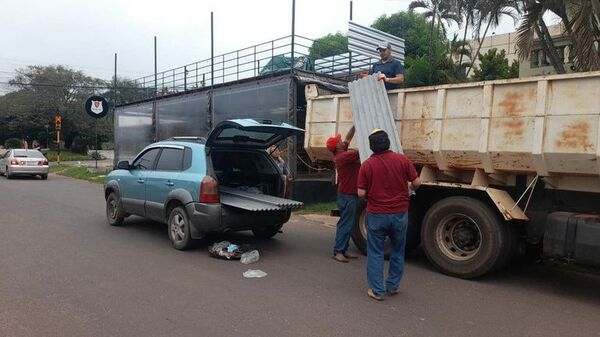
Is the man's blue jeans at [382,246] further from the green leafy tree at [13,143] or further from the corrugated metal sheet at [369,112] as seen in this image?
the green leafy tree at [13,143]

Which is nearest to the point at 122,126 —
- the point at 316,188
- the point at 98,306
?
the point at 316,188

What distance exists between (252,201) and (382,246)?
101 inches

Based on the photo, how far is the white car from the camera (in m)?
20.2

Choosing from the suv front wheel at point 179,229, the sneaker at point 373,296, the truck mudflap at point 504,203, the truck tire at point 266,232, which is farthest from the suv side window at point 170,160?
the truck mudflap at point 504,203

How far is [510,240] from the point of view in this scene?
17.9 feet

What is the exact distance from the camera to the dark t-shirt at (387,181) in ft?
16.0

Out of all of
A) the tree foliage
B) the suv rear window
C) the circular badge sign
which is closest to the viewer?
the suv rear window

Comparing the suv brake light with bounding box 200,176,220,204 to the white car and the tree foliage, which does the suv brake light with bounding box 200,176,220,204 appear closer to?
the white car

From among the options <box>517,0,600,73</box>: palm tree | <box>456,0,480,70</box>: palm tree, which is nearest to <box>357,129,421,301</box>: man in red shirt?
<box>517,0,600,73</box>: palm tree

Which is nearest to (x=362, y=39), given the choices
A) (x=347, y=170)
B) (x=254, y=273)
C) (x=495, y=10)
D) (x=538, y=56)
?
(x=495, y=10)

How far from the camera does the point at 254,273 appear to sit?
18.8 feet

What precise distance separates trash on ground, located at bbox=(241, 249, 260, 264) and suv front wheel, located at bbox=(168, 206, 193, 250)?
2.95ft

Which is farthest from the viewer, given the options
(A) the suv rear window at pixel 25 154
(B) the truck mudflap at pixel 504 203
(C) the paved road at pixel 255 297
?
(A) the suv rear window at pixel 25 154

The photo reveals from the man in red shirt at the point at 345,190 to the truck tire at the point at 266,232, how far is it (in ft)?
4.72
